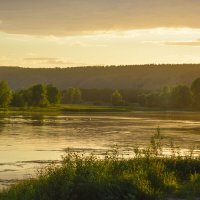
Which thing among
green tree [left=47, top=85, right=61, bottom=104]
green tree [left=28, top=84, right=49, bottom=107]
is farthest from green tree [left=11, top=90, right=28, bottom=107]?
green tree [left=47, top=85, right=61, bottom=104]

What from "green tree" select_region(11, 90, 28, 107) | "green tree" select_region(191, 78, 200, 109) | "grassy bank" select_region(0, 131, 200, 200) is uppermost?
"green tree" select_region(191, 78, 200, 109)

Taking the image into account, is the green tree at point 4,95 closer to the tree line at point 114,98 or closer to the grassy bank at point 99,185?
the tree line at point 114,98

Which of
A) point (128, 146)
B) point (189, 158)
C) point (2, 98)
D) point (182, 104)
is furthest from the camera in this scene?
point (182, 104)

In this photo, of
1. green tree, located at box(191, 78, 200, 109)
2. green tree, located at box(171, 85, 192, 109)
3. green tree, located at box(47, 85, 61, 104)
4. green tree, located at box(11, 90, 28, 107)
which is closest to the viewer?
green tree, located at box(11, 90, 28, 107)

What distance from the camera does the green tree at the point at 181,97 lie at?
169m

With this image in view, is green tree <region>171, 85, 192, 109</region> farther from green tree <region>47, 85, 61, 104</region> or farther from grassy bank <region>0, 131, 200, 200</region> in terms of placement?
grassy bank <region>0, 131, 200, 200</region>

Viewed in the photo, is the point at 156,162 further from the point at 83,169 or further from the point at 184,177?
the point at 83,169

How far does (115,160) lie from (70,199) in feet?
22.9

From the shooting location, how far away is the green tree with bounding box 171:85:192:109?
169m

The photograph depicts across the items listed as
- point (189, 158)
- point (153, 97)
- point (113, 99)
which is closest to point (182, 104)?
point (153, 97)

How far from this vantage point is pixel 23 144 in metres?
43.2

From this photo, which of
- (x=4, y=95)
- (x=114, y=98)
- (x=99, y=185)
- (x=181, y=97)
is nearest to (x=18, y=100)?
(x=4, y=95)

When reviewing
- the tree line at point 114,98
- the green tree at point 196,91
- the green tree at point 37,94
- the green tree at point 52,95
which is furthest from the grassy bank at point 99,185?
the green tree at point 196,91

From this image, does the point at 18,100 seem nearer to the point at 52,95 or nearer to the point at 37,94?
the point at 37,94
